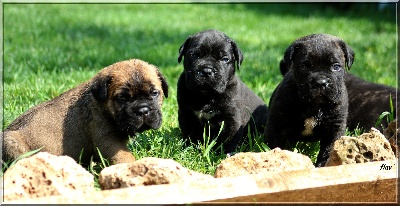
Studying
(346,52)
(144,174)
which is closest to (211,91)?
(346,52)

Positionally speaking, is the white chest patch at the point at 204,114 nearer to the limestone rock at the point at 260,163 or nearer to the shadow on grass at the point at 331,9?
the limestone rock at the point at 260,163

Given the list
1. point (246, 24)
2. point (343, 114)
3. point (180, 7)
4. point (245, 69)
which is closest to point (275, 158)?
point (343, 114)

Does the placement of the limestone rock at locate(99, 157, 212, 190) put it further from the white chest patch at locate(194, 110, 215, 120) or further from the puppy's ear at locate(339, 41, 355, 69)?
the puppy's ear at locate(339, 41, 355, 69)

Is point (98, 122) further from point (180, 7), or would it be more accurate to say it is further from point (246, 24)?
point (180, 7)

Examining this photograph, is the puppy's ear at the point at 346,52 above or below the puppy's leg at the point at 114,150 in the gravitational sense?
above

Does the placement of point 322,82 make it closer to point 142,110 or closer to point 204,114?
point 204,114

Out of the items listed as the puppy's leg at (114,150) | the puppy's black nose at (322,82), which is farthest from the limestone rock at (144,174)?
the puppy's black nose at (322,82)
